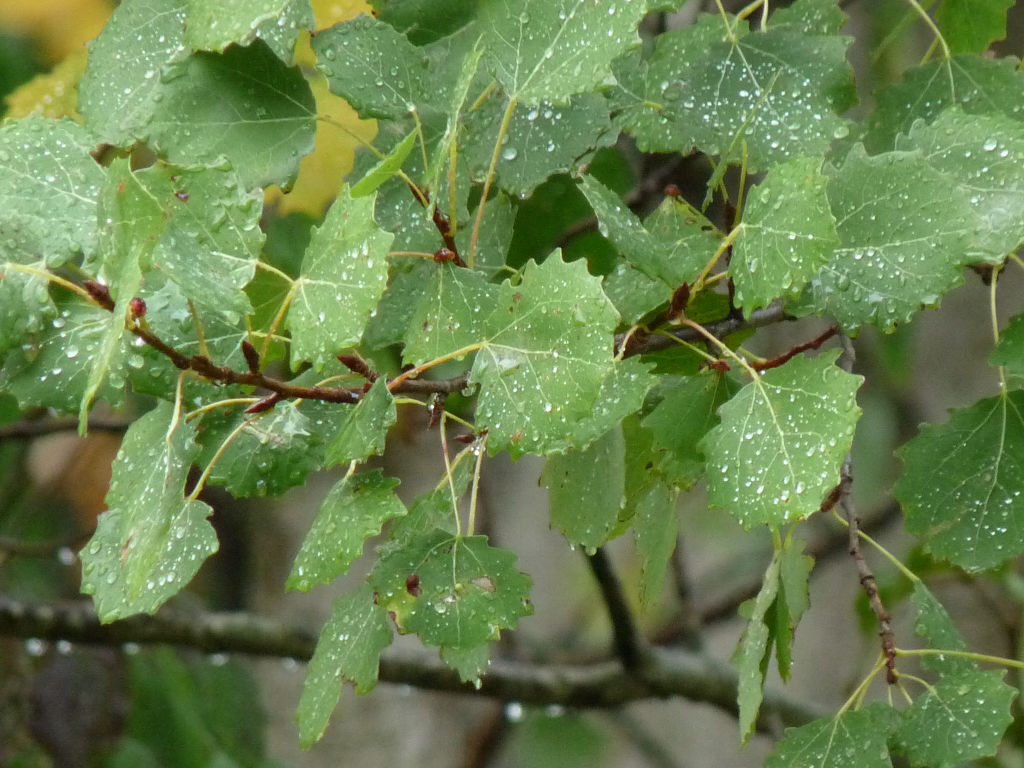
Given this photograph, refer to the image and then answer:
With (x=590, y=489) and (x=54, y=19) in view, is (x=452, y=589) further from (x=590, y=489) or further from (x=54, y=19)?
(x=54, y=19)

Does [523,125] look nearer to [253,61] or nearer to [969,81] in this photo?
[253,61]

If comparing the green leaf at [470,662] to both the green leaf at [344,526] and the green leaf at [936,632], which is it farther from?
the green leaf at [936,632]

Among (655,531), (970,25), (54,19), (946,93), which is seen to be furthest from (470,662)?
(54,19)

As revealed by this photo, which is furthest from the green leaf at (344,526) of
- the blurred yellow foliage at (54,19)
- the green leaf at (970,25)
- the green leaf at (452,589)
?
the blurred yellow foliage at (54,19)

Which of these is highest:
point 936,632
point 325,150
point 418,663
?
point 325,150

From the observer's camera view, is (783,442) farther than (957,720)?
No

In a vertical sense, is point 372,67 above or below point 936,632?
above
